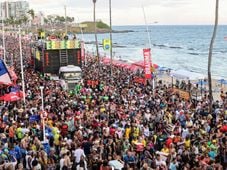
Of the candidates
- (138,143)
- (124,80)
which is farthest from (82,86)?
(138,143)

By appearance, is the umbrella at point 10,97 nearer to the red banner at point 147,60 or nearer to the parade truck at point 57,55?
the red banner at point 147,60

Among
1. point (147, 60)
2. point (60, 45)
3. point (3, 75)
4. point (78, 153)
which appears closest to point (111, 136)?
point (78, 153)

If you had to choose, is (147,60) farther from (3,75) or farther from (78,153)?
(78,153)

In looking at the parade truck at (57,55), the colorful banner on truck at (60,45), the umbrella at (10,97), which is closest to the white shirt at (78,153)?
the umbrella at (10,97)

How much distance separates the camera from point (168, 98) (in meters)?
26.7

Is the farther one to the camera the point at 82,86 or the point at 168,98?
the point at 82,86

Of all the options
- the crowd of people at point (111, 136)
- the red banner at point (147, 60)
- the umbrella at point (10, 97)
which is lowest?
the crowd of people at point (111, 136)

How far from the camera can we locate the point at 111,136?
52.5 ft

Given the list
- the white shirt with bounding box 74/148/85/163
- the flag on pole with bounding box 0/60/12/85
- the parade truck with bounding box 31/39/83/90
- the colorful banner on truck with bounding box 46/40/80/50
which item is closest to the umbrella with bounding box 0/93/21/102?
the flag on pole with bounding box 0/60/12/85

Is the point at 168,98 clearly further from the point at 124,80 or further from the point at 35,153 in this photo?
the point at 35,153

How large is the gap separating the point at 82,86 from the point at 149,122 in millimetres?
12925

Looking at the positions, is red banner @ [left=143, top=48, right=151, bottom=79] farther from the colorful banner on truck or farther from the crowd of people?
the colorful banner on truck

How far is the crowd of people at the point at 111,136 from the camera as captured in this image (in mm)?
13297

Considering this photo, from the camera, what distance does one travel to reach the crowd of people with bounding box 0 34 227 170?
13.3 m
